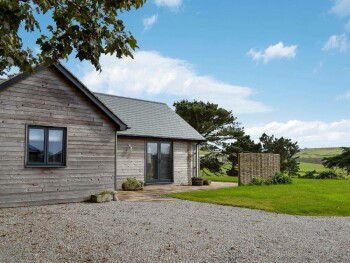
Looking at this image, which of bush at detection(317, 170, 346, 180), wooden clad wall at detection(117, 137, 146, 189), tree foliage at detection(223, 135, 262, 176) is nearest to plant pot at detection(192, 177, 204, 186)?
wooden clad wall at detection(117, 137, 146, 189)

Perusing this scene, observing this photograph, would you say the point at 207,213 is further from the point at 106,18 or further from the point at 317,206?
the point at 106,18

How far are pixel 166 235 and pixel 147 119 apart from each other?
13.4 metres

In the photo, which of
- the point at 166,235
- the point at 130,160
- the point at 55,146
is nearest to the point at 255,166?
the point at 130,160

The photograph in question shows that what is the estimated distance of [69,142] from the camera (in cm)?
1334

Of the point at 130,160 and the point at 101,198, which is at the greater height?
the point at 130,160

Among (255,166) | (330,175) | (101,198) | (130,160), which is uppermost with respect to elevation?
(130,160)

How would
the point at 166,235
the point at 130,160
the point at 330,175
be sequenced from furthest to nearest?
the point at 330,175, the point at 130,160, the point at 166,235

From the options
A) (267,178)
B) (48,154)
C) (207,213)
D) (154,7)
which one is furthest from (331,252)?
(267,178)

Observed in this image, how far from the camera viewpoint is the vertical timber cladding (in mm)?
20141

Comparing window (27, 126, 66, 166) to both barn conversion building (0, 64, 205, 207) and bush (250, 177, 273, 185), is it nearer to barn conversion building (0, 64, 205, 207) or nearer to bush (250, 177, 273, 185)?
barn conversion building (0, 64, 205, 207)

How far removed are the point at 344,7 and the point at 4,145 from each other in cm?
1180

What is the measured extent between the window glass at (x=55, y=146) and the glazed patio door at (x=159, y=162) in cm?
679

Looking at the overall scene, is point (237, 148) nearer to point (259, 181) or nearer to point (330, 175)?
point (330, 175)

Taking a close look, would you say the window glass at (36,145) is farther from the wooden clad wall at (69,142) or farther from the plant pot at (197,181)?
the plant pot at (197,181)
